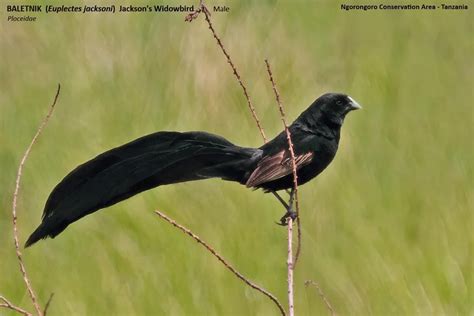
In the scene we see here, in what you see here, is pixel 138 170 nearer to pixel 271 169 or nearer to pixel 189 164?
pixel 189 164

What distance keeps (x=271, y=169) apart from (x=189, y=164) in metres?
0.29

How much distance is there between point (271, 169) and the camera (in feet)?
8.35

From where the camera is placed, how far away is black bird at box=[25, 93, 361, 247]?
77.8 inches

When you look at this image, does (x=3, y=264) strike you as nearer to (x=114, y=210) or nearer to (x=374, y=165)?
(x=114, y=210)

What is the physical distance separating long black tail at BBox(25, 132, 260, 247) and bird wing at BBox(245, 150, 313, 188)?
1.8 inches

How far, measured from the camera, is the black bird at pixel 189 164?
198cm

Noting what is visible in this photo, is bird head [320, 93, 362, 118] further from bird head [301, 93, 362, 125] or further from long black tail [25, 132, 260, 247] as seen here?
long black tail [25, 132, 260, 247]

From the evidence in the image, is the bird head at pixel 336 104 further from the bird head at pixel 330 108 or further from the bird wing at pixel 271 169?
the bird wing at pixel 271 169

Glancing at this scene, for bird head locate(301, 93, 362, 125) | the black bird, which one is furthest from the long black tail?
bird head locate(301, 93, 362, 125)

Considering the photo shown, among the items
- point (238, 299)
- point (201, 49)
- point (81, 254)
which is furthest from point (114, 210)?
point (201, 49)

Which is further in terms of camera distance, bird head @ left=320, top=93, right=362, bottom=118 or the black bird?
bird head @ left=320, top=93, right=362, bottom=118

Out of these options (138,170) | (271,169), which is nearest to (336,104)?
(271,169)

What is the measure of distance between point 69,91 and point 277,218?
1302 mm

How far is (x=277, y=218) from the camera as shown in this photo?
315 cm
